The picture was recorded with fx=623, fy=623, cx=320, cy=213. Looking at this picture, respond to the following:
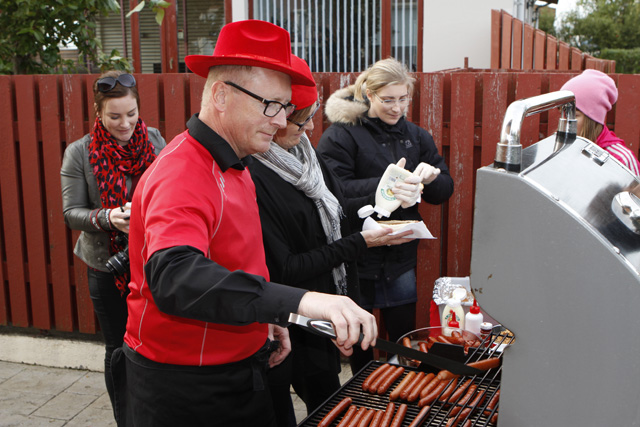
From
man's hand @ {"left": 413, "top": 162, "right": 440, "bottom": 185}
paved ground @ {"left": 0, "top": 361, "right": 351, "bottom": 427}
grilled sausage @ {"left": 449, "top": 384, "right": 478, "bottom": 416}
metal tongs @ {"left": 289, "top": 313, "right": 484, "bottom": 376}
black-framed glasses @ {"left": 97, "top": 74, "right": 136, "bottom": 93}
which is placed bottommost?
paved ground @ {"left": 0, "top": 361, "right": 351, "bottom": 427}

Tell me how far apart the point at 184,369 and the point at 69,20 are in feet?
16.5

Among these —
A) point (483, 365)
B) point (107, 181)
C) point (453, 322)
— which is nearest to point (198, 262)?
point (483, 365)

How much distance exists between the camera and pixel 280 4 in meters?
10.1

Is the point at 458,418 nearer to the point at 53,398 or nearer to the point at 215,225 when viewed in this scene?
the point at 215,225

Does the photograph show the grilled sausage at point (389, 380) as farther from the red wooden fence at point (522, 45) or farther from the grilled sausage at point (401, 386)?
the red wooden fence at point (522, 45)

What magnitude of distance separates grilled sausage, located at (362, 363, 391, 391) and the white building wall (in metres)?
8.11

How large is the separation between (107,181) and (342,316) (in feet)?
7.74

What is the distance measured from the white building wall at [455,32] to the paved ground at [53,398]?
6441 millimetres

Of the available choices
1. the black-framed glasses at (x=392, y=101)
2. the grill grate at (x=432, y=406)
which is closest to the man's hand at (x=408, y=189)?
the black-framed glasses at (x=392, y=101)

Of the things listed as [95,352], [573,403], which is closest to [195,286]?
[573,403]

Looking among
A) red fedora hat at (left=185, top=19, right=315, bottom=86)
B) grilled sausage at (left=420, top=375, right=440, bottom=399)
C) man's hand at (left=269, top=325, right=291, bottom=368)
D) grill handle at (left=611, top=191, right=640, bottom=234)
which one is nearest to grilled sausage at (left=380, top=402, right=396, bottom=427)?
grilled sausage at (left=420, top=375, right=440, bottom=399)

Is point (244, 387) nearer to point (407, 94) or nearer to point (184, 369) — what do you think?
point (184, 369)

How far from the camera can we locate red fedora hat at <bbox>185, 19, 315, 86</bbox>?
73.0 inches

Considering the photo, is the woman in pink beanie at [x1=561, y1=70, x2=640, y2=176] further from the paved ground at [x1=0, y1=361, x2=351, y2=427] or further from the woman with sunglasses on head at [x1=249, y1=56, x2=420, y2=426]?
the paved ground at [x1=0, y1=361, x2=351, y2=427]
